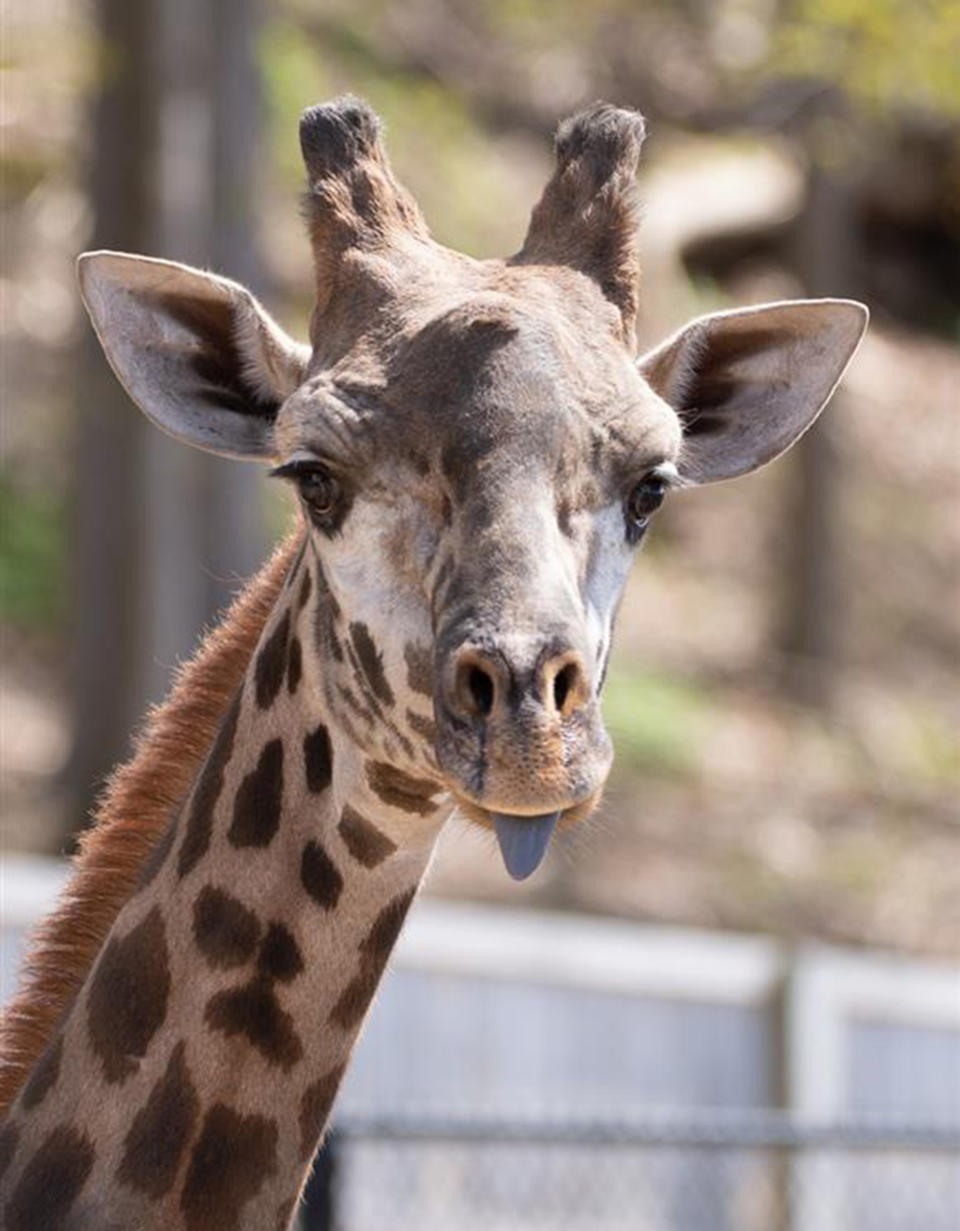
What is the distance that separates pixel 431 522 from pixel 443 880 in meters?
12.2

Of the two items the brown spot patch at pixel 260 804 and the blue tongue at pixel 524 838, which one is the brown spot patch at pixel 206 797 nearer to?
the brown spot patch at pixel 260 804

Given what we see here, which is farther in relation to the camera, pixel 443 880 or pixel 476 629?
pixel 443 880

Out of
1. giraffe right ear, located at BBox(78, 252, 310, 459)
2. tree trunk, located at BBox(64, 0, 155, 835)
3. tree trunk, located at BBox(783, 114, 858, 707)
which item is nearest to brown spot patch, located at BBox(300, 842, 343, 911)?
giraffe right ear, located at BBox(78, 252, 310, 459)

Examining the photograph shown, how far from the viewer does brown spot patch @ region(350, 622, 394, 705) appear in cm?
419

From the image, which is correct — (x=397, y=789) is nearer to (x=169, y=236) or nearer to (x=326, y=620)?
(x=326, y=620)

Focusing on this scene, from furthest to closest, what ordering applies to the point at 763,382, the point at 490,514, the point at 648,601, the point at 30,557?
the point at 648,601
the point at 30,557
the point at 763,382
the point at 490,514

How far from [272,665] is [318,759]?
8.5 inches

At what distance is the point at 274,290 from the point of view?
1535 cm

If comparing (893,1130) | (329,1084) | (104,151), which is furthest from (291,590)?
(104,151)

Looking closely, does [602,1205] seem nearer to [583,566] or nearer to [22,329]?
[583,566]

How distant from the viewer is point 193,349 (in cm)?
470

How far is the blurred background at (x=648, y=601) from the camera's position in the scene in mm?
11367

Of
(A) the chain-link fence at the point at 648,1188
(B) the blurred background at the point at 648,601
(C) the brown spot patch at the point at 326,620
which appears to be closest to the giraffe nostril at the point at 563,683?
(C) the brown spot patch at the point at 326,620

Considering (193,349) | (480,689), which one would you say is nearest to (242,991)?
(480,689)
